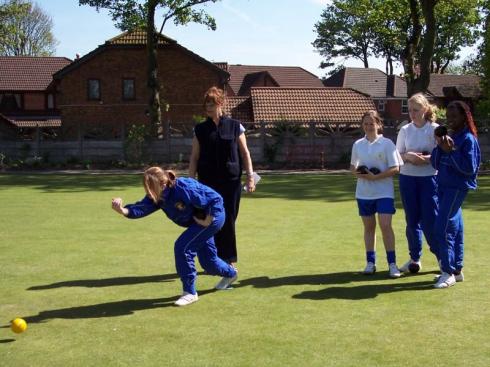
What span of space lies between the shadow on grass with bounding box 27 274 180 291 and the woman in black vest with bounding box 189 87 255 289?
0.76 m

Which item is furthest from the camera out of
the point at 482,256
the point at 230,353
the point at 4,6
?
the point at 4,6

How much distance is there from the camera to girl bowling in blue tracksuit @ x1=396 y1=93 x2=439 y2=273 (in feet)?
23.6

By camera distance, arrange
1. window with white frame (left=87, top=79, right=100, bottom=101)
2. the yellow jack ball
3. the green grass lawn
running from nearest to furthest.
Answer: the green grass lawn < the yellow jack ball < window with white frame (left=87, top=79, right=100, bottom=101)

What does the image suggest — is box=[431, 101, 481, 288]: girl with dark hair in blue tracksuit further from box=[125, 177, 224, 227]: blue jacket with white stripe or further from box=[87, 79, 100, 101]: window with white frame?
box=[87, 79, 100, 101]: window with white frame

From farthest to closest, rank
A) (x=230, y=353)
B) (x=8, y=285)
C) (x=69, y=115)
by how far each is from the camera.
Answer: (x=69, y=115), (x=8, y=285), (x=230, y=353)

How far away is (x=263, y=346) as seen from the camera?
194 inches

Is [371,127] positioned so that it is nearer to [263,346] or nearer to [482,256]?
[482,256]

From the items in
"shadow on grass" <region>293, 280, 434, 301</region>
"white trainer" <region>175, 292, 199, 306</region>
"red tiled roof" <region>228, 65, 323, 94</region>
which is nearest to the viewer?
"white trainer" <region>175, 292, 199, 306</region>

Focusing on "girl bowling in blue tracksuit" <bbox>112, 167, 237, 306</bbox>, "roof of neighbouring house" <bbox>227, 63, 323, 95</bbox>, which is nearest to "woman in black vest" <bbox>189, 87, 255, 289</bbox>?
"girl bowling in blue tracksuit" <bbox>112, 167, 237, 306</bbox>

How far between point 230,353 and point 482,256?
4610 millimetres

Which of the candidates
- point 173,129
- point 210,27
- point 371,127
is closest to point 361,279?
point 371,127

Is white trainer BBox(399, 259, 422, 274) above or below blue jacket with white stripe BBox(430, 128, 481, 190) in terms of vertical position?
below

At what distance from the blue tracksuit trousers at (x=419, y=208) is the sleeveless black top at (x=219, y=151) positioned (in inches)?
72.7

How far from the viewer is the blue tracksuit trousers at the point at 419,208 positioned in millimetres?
7215
